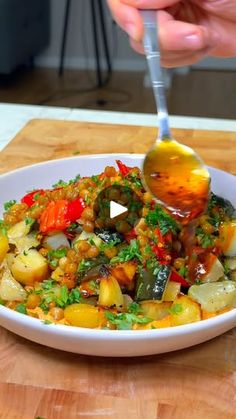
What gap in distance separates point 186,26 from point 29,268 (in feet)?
1.78

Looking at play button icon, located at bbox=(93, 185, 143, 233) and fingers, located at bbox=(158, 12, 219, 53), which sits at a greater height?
fingers, located at bbox=(158, 12, 219, 53)

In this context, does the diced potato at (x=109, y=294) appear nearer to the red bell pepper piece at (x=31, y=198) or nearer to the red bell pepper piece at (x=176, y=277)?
the red bell pepper piece at (x=176, y=277)

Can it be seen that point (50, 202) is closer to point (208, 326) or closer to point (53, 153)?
point (208, 326)

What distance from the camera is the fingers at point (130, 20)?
3.59 feet

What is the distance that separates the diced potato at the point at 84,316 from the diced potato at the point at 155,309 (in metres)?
0.07

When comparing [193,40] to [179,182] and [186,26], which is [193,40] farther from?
[179,182]

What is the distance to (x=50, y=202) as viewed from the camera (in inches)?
46.0

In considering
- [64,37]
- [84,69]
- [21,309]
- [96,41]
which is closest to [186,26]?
[21,309]

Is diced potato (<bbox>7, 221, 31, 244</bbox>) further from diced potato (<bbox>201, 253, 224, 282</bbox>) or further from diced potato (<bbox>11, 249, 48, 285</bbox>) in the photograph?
diced potato (<bbox>201, 253, 224, 282</bbox>)

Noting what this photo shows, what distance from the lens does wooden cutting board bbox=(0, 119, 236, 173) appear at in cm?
165

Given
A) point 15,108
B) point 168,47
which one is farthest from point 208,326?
point 15,108

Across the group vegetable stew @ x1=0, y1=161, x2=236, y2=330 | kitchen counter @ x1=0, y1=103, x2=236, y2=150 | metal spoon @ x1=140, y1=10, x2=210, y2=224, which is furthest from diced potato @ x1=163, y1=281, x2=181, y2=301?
kitchen counter @ x1=0, y1=103, x2=236, y2=150

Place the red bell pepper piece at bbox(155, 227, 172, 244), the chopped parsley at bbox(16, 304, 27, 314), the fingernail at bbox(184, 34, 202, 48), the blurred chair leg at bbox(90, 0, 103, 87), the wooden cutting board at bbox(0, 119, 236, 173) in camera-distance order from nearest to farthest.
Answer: the chopped parsley at bbox(16, 304, 27, 314), the red bell pepper piece at bbox(155, 227, 172, 244), the fingernail at bbox(184, 34, 202, 48), the wooden cutting board at bbox(0, 119, 236, 173), the blurred chair leg at bbox(90, 0, 103, 87)

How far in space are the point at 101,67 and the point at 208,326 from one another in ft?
17.4
